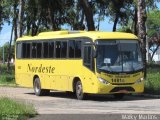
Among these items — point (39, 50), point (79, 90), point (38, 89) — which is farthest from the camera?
point (38, 89)

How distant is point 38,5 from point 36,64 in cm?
2432

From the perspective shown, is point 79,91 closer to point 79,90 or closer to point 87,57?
point 79,90

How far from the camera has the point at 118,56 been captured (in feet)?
79.7

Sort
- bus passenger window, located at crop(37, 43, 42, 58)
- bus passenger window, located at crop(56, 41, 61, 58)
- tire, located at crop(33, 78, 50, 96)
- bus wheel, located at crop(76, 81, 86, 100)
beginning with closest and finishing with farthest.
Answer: bus wheel, located at crop(76, 81, 86, 100), bus passenger window, located at crop(56, 41, 61, 58), bus passenger window, located at crop(37, 43, 42, 58), tire, located at crop(33, 78, 50, 96)

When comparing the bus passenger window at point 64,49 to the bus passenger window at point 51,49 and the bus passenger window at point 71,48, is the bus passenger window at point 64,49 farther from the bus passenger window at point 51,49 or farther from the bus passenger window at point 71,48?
the bus passenger window at point 51,49

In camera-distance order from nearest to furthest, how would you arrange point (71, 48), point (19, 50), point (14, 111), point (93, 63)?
point (14, 111), point (93, 63), point (71, 48), point (19, 50)

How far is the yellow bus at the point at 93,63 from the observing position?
2405cm

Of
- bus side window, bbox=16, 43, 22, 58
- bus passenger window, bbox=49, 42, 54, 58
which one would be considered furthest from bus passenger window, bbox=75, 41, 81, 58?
bus side window, bbox=16, 43, 22, 58

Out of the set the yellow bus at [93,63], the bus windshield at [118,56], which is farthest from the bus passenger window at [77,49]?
the bus windshield at [118,56]

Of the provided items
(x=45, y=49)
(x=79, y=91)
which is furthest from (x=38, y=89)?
(x=79, y=91)

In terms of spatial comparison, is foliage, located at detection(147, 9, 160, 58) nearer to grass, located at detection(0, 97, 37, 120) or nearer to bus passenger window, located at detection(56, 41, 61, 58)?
bus passenger window, located at detection(56, 41, 61, 58)

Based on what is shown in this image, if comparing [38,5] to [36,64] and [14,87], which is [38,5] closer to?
[14,87]

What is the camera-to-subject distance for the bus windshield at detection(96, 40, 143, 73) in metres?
24.1

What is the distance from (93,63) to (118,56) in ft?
3.65
